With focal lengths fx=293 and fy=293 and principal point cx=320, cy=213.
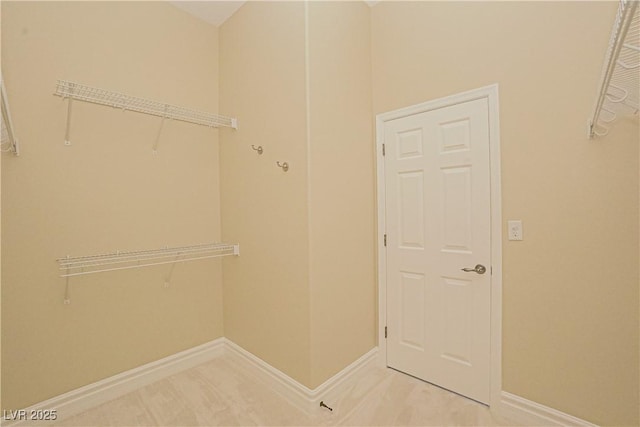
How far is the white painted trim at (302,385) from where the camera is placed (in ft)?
6.24

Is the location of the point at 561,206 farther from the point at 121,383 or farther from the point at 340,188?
the point at 121,383

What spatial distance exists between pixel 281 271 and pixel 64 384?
1.51 meters

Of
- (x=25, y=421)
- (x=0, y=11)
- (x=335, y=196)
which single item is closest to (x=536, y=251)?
(x=335, y=196)

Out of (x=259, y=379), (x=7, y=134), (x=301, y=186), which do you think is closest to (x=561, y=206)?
(x=301, y=186)

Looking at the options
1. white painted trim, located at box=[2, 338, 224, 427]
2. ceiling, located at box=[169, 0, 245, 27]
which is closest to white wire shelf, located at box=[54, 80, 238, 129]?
ceiling, located at box=[169, 0, 245, 27]

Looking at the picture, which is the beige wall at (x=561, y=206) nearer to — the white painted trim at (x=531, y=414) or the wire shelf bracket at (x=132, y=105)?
the white painted trim at (x=531, y=414)

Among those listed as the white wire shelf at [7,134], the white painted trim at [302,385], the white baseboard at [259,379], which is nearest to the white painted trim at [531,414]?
the white baseboard at [259,379]

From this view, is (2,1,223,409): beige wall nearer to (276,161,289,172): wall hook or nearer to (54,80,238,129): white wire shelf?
(54,80,238,129): white wire shelf

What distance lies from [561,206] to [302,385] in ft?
6.24

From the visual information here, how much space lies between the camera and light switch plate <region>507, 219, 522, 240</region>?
1765mm

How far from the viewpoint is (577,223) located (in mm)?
1593

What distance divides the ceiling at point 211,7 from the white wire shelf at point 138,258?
6.43 feet

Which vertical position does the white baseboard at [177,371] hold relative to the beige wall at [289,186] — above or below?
below

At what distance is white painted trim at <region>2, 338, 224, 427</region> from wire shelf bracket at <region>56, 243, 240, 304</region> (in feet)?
1.93
